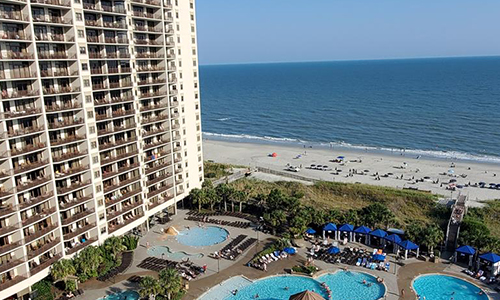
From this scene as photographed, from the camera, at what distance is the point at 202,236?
Answer: 61.5 metres

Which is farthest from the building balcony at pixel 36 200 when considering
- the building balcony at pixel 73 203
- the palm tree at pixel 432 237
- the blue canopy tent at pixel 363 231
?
the palm tree at pixel 432 237

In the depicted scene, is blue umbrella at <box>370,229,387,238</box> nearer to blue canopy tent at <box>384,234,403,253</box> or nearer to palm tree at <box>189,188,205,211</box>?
blue canopy tent at <box>384,234,403,253</box>

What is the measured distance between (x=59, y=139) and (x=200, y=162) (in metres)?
29.1

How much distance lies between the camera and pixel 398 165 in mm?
108438

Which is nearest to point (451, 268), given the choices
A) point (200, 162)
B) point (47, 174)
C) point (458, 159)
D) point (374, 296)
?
point (374, 296)

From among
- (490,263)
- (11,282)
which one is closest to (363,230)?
(490,263)

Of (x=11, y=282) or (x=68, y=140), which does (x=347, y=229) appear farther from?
(x=11, y=282)

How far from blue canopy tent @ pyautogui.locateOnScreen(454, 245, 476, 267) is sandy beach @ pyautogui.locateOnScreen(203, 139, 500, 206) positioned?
26.7 metres

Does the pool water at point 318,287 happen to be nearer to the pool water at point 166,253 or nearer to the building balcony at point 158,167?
the pool water at point 166,253

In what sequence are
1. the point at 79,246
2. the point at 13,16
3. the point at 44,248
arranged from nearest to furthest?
the point at 13,16, the point at 44,248, the point at 79,246

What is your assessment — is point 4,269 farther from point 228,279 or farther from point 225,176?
point 225,176

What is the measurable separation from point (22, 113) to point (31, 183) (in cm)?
732

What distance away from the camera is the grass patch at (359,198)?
68.4 meters

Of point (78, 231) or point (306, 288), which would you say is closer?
point (306, 288)
